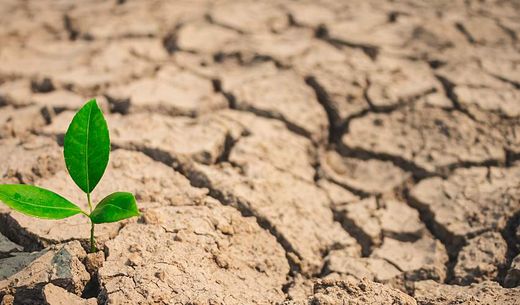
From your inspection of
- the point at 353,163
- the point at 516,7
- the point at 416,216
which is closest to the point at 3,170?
the point at 353,163

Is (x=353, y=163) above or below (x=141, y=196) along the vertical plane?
below

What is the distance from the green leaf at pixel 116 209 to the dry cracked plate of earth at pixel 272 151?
14 cm

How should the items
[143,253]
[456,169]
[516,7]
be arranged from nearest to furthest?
[143,253] < [456,169] < [516,7]

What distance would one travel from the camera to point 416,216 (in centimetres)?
156

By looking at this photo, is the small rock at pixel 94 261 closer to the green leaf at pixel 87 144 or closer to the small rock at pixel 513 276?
the green leaf at pixel 87 144

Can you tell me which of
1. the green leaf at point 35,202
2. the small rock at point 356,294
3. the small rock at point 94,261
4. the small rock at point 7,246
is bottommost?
the small rock at point 7,246

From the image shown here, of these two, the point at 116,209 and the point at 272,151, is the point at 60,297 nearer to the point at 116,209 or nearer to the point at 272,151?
the point at 116,209

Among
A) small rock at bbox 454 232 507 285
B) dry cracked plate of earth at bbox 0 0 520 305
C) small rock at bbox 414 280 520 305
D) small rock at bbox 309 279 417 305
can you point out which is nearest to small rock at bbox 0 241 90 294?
dry cracked plate of earth at bbox 0 0 520 305

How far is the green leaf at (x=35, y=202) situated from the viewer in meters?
1.03

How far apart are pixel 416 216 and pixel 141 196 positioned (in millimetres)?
908

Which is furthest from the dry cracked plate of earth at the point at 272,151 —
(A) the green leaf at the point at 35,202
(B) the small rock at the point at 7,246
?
(A) the green leaf at the point at 35,202

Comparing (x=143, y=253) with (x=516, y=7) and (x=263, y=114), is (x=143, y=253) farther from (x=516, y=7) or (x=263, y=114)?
(x=516, y=7)

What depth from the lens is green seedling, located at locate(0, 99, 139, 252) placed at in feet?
3.43

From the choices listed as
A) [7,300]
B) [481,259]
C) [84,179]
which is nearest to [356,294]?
[481,259]
